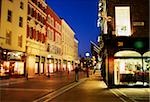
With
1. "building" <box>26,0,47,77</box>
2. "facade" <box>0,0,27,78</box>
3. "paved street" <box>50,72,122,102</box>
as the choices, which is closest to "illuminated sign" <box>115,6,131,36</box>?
"paved street" <box>50,72,122,102</box>

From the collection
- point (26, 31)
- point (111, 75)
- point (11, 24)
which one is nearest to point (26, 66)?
point (26, 31)

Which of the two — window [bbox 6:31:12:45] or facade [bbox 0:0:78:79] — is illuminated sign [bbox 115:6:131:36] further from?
window [bbox 6:31:12:45]

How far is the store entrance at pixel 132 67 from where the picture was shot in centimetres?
2712

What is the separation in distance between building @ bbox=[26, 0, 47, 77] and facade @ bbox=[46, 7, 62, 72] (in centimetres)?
424

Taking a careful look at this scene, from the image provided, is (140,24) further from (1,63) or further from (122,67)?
(1,63)

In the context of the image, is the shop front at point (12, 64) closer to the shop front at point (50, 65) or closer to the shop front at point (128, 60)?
the shop front at point (128, 60)

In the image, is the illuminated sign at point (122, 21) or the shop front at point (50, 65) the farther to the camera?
the shop front at point (50, 65)

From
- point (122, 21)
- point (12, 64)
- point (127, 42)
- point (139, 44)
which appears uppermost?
point (122, 21)

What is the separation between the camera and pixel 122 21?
27656 mm

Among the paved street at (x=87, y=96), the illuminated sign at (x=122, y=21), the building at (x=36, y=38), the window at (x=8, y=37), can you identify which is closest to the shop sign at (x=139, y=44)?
the illuminated sign at (x=122, y=21)

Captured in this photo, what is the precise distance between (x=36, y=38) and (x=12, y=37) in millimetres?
13910

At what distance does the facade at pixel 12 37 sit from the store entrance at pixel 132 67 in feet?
46.0

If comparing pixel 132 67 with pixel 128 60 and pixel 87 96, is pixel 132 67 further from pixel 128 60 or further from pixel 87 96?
pixel 87 96

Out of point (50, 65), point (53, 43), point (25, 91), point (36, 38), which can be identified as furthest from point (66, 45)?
point (25, 91)
